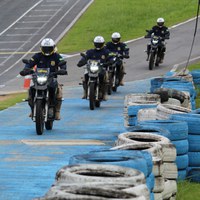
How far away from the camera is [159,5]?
173ft

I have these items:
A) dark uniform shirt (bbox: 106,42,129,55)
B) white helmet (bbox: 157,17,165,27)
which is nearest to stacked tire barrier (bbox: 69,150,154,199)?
dark uniform shirt (bbox: 106,42,129,55)

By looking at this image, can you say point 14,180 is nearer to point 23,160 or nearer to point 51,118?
point 23,160

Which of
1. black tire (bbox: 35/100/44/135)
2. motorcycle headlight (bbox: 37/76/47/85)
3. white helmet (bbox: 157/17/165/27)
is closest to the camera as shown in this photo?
black tire (bbox: 35/100/44/135)

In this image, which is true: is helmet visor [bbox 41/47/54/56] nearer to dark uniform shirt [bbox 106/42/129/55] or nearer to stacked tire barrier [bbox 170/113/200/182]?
stacked tire barrier [bbox 170/113/200/182]

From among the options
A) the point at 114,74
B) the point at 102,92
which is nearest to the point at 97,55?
the point at 102,92

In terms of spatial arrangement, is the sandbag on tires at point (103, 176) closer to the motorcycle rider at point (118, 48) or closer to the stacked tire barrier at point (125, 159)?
the stacked tire barrier at point (125, 159)

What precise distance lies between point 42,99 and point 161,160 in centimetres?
773

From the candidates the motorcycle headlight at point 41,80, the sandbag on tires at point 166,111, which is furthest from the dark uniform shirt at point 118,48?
the sandbag on tires at point 166,111

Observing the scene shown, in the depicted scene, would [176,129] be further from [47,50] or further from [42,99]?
[47,50]

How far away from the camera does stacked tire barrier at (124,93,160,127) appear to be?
15.4m

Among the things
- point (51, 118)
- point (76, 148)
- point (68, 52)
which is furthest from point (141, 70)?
point (76, 148)

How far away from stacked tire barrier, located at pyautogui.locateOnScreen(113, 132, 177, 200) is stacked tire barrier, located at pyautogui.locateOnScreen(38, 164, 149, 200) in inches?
62.2

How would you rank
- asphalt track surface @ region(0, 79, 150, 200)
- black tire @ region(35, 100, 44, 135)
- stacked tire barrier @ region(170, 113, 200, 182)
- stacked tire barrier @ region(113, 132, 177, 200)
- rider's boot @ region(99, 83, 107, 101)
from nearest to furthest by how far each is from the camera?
1. stacked tire barrier @ region(113, 132, 177, 200)
2. asphalt track surface @ region(0, 79, 150, 200)
3. stacked tire barrier @ region(170, 113, 200, 182)
4. black tire @ region(35, 100, 44, 135)
5. rider's boot @ region(99, 83, 107, 101)

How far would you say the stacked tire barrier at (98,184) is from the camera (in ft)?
20.7
